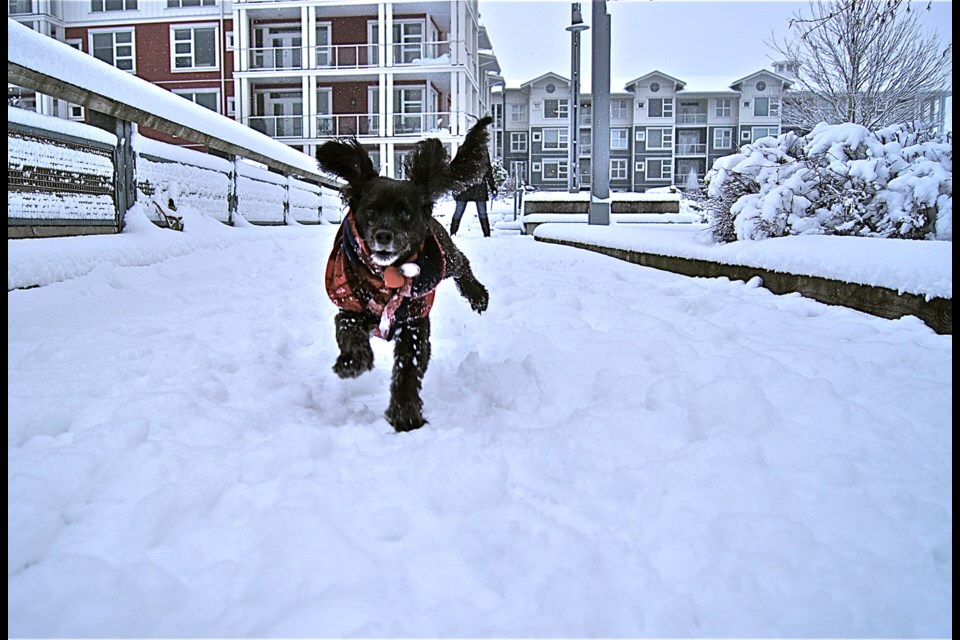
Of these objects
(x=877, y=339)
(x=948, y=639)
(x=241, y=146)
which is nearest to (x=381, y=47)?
(x=241, y=146)

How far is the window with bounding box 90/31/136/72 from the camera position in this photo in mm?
32531

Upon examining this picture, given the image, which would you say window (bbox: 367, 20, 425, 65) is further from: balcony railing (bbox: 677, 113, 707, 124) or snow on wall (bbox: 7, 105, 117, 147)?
balcony railing (bbox: 677, 113, 707, 124)

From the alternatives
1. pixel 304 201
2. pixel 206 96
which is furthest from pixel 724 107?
pixel 304 201

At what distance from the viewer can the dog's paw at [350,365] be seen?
11.1 feet

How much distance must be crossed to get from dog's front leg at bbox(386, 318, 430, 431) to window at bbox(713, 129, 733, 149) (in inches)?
2096

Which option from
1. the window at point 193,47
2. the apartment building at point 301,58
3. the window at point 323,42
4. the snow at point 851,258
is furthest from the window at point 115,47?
the snow at point 851,258

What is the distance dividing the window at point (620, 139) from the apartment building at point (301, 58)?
22.3 m

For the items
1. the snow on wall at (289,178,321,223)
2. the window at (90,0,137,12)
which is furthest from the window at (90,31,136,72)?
the snow on wall at (289,178,321,223)

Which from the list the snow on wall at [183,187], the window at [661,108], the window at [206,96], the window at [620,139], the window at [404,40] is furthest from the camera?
the window at [620,139]

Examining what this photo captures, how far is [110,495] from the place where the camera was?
2146 mm

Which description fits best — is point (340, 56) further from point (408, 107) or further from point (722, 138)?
point (722, 138)

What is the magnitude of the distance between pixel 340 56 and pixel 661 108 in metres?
29.2

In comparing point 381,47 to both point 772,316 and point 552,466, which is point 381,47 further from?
point 552,466

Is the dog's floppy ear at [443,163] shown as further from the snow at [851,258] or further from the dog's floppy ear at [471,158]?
the snow at [851,258]
